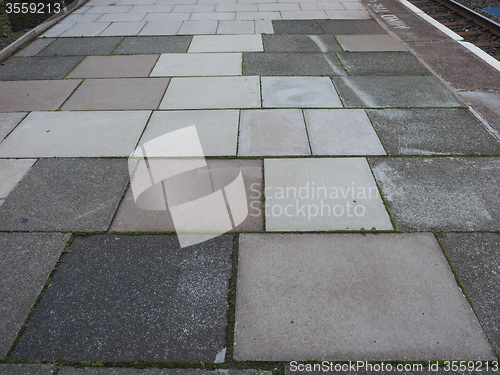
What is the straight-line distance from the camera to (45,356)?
8.24 feet

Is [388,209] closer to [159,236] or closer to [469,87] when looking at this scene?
[159,236]

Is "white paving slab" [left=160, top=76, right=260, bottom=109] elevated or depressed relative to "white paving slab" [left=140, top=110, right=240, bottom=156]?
depressed

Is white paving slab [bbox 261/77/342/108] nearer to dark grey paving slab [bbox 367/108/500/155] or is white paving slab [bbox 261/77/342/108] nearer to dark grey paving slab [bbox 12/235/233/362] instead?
dark grey paving slab [bbox 367/108/500/155]

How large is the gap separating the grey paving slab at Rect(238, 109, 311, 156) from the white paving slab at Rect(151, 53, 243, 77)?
5.57ft

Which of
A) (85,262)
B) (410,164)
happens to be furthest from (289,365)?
(410,164)

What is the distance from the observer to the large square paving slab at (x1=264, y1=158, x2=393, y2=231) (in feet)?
11.5

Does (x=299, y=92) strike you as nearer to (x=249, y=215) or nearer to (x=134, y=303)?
(x=249, y=215)

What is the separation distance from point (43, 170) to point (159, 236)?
1876 millimetres

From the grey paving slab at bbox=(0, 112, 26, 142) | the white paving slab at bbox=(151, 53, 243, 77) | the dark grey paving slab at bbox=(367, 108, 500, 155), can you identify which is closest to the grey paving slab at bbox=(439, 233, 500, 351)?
the dark grey paving slab at bbox=(367, 108, 500, 155)

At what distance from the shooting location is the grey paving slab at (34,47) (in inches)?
296

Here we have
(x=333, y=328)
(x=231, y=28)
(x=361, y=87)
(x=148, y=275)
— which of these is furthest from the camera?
(x=231, y=28)

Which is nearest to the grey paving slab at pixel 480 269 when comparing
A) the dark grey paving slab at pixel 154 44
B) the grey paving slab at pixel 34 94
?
the grey paving slab at pixel 34 94

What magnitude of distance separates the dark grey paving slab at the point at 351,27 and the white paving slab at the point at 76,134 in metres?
5.31

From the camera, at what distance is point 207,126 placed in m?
5.05
